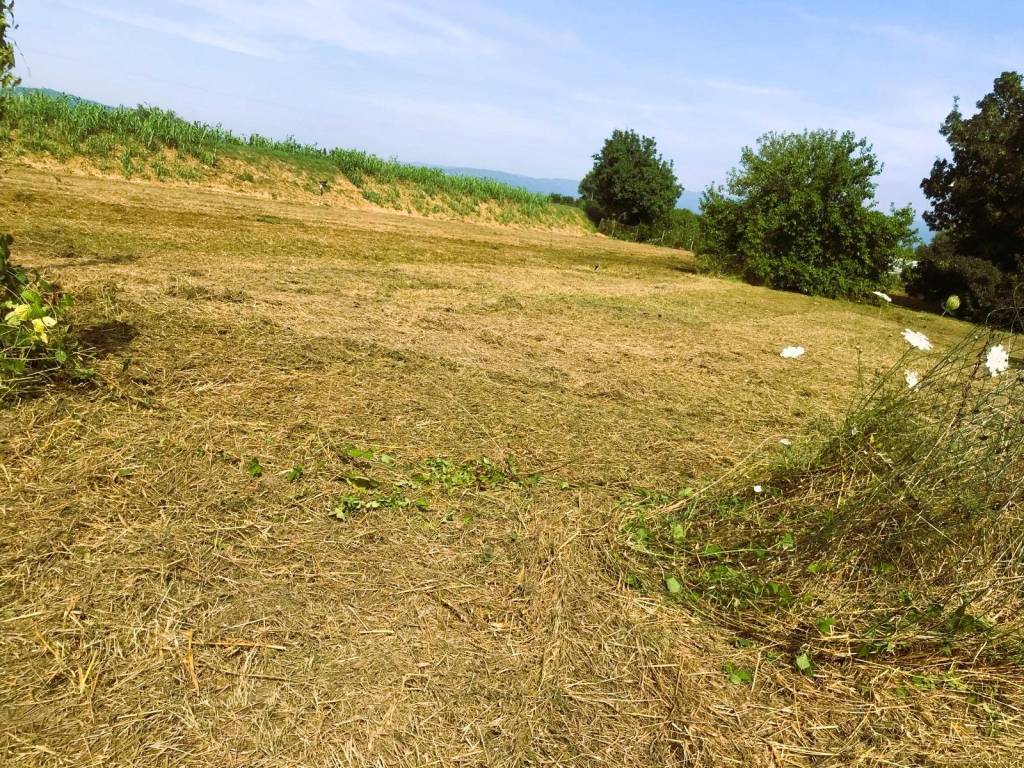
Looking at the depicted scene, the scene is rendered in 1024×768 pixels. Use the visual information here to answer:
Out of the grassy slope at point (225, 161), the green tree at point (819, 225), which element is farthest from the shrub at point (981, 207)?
the grassy slope at point (225, 161)

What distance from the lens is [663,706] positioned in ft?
6.32

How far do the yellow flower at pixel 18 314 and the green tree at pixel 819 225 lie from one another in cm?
1589

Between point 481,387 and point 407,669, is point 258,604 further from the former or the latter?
point 481,387

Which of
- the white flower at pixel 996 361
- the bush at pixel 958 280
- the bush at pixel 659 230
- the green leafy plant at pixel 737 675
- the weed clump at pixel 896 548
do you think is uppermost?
the bush at pixel 659 230

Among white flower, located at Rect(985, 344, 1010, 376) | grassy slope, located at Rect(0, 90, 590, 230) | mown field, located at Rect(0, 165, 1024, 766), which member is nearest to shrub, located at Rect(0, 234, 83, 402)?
mown field, located at Rect(0, 165, 1024, 766)

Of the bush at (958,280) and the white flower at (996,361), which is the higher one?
the bush at (958,280)

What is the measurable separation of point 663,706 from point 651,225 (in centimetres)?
3681

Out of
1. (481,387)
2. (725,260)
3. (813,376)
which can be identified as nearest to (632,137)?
(725,260)

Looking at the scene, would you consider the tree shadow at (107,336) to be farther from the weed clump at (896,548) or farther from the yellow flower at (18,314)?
the weed clump at (896,548)

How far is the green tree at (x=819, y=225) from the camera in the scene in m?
15.2

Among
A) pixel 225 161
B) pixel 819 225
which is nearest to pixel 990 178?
pixel 819 225

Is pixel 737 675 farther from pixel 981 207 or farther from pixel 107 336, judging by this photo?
pixel 981 207

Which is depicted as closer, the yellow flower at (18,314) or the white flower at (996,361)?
the white flower at (996,361)

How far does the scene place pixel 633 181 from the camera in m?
34.9
